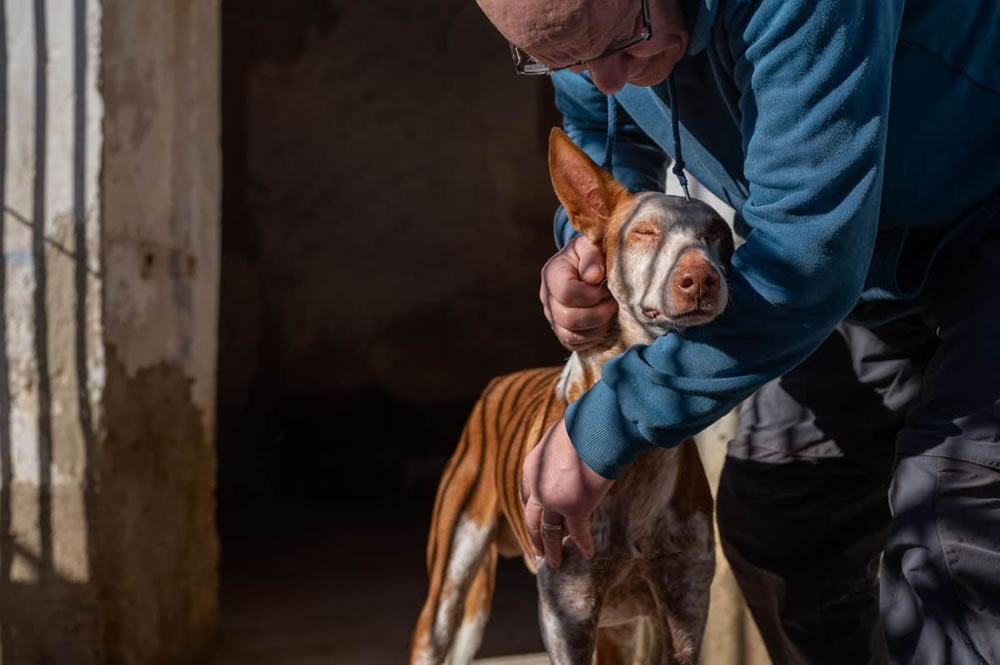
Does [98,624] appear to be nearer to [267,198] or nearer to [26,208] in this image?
[26,208]

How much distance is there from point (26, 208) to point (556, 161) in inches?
87.4

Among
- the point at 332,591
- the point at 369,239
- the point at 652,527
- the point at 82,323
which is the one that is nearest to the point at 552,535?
the point at 652,527

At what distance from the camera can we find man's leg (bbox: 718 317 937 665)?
2684 millimetres

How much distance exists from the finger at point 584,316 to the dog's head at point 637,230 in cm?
3

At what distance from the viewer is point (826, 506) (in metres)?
2.72

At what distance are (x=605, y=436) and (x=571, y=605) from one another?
24.0 inches

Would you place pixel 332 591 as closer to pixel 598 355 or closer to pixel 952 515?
pixel 598 355

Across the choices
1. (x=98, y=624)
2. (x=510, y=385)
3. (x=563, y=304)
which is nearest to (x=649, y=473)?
(x=563, y=304)

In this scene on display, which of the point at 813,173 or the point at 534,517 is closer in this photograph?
the point at 813,173

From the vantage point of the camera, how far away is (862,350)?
2641mm

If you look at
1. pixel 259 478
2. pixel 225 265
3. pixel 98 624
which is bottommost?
pixel 259 478

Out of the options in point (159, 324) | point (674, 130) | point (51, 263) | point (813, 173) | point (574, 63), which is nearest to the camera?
point (813, 173)

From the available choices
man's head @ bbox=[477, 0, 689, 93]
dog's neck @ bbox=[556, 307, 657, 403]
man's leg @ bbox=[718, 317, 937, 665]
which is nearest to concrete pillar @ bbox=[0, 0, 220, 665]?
dog's neck @ bbox=[556, 307, 657, 403]

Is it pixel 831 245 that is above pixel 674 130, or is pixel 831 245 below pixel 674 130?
below
